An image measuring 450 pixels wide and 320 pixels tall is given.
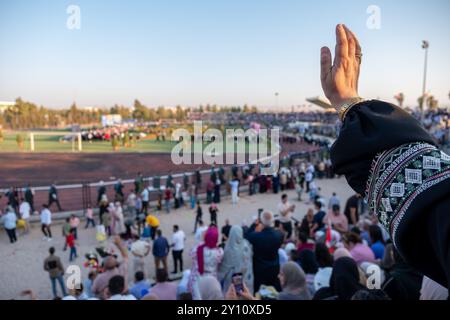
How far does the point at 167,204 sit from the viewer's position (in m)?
14.0

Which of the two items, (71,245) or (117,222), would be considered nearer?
(71,245)

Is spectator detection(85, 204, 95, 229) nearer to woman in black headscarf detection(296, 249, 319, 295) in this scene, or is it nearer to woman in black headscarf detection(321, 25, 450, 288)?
woman in black headscarf detection(296, 249, 319, 295)

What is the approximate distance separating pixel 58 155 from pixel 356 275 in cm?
3021

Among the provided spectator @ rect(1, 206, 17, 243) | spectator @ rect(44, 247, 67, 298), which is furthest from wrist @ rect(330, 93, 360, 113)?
spectator @ rect(1, 206, 17, 243)

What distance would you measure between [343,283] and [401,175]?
2.61 m

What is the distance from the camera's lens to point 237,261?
215 inches

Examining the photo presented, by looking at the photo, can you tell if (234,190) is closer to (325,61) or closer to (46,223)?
(46,223)

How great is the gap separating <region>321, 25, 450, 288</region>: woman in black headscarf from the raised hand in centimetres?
A: 2

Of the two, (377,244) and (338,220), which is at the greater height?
(377,244)

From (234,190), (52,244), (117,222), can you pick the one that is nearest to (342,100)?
(117,222)

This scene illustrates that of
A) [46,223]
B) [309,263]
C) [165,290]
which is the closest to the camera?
[165,290]

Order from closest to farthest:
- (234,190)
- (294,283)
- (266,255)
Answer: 1. (294,283)
2. (266,255)
3. (234,190)

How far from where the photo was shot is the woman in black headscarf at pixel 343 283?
3.02 meters
